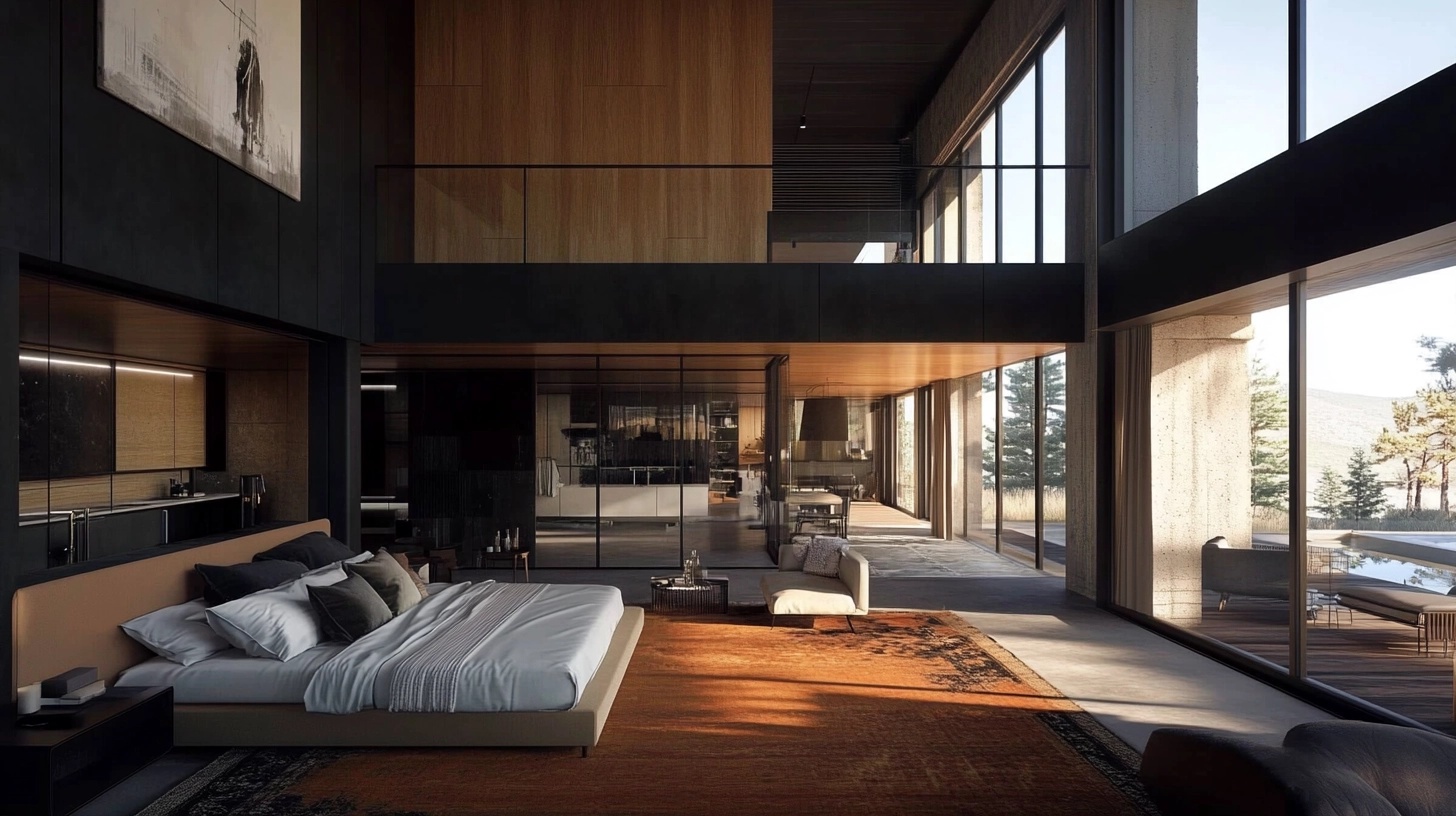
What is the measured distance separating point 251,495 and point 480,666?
656cm

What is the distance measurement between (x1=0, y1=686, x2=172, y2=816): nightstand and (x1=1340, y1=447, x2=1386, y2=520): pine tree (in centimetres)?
621

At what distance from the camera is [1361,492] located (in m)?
5.12

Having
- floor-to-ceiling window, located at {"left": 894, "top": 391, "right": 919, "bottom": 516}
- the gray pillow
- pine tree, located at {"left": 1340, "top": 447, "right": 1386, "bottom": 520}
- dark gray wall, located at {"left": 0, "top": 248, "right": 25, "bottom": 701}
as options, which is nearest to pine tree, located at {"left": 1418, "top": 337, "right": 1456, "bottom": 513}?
pine tree, located at {"left": 1340, "top": 447, "right": 1386, "bottom": 520}

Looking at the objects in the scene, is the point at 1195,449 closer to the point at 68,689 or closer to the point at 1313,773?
the point at 1313,773

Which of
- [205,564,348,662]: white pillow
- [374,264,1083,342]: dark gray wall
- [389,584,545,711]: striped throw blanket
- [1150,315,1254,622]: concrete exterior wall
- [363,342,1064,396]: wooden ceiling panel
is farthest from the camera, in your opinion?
[363,342,1064,396]: wooden ceiling panel

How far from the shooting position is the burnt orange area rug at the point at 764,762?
12.7 feet

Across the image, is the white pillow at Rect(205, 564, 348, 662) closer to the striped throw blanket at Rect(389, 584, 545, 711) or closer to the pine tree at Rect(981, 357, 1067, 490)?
the striped throw blanket at Rect(389, 584, 545, 711)

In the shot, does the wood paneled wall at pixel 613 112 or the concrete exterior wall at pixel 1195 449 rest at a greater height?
the wood paneled wall at pixel 613 112

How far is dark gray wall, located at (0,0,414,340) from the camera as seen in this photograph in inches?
157

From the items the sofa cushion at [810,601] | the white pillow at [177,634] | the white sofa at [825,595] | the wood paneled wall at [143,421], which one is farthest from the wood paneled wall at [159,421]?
the sofa cushion at [810,601]

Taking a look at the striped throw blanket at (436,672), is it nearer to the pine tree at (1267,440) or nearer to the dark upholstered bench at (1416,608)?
the dark upholstered bench at (1416,608)

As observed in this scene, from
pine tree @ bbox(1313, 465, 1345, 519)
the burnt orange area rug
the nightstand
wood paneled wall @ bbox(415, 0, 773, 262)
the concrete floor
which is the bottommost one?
the concrete floor

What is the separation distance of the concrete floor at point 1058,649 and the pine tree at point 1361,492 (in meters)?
1.16

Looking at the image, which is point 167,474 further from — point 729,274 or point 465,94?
point 729,274
